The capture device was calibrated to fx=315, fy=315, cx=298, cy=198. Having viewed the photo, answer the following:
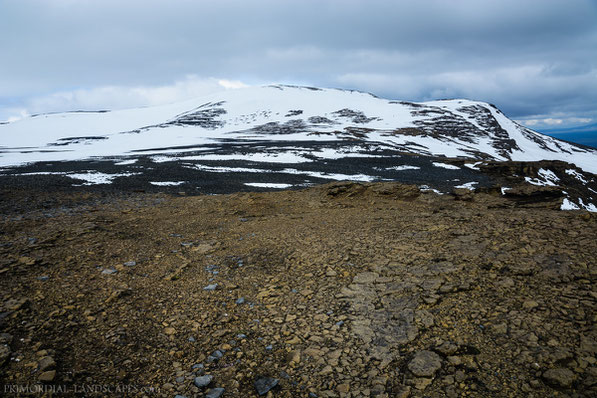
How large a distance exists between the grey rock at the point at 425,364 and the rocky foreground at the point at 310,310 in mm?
18

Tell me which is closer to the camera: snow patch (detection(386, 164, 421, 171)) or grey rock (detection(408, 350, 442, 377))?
grey rock (detection(408, 350, 442, 377))

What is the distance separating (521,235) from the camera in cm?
687

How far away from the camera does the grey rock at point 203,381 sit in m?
3.72

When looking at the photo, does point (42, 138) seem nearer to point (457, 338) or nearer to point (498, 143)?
point (457, 338)

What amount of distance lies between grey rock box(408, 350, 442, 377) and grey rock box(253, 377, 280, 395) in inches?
65.1

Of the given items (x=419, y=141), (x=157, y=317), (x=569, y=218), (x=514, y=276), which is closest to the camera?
(x=157, y=317)

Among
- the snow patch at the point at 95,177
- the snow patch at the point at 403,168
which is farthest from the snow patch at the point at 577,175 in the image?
the snow patch at the point at 95,177

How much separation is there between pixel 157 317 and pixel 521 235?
7.43 meters

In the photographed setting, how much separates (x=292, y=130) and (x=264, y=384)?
95949 mm

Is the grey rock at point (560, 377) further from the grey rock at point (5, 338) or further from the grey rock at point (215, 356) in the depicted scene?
the grey rock at point (5, 338)

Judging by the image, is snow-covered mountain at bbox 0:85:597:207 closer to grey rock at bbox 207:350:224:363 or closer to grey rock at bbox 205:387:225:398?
grey rock at bbox 207:350:224:363

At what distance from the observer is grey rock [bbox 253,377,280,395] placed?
11.9ft

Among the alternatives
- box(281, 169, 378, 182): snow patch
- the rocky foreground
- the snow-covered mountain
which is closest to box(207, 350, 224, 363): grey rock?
the rocky foreground

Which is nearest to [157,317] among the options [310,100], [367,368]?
[367,368]
